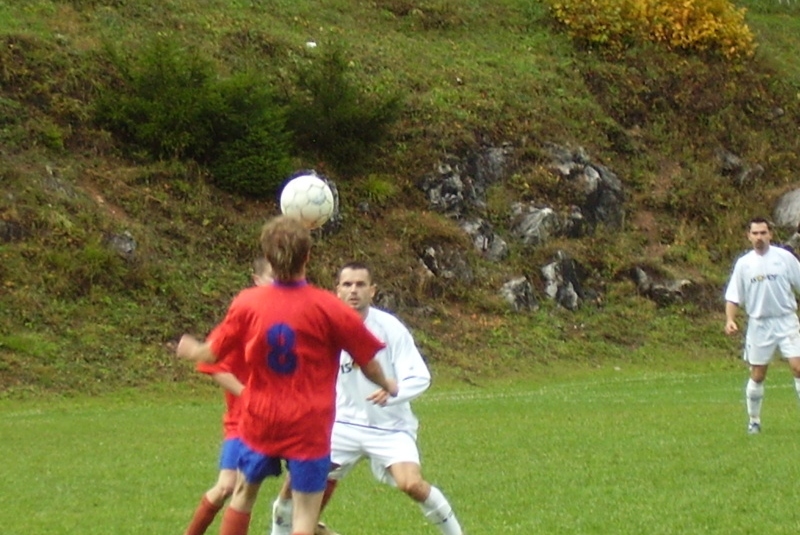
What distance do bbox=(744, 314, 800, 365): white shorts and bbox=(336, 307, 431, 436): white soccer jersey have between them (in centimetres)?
686

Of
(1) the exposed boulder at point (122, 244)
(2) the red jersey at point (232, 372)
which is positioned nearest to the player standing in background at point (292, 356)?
(2) the red jersey at point (232, 372)

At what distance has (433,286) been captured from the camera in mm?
27562

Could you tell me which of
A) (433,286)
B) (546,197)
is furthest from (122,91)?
(546,197)

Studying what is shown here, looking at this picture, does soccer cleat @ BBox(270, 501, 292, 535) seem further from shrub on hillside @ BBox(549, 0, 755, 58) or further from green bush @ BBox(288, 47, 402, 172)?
shrub on hillside @ BBox(549, 0, 755, 58)

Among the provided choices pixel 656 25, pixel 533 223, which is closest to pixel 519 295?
pixel 533 223

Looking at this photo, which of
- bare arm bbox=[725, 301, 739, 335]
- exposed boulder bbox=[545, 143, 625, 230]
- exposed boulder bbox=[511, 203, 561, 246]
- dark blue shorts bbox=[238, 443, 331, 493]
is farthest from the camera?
exposed boulder bbox=[545, 143, 625, 230]

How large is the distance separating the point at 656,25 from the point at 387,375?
32.5 metres

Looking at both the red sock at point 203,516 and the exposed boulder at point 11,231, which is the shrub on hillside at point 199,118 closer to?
the exposed boulder at point 11,231

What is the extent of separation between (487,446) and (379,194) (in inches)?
616

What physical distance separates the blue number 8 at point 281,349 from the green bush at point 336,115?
22.8m

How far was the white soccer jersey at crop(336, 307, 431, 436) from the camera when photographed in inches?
296

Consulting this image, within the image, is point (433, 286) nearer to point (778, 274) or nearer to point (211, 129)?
point (211, 129)

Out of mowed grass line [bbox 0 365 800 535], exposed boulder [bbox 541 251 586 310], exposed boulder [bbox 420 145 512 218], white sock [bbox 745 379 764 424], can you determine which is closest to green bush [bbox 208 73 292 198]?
exposed boulder [bbox 420 145 512 218]

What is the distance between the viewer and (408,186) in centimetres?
2962
